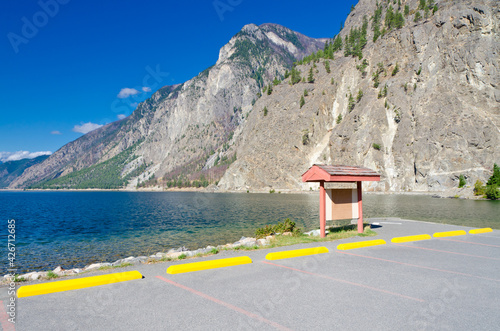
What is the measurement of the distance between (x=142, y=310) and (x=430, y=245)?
14.4m

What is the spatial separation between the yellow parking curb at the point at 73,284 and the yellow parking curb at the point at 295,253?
5.30 metres

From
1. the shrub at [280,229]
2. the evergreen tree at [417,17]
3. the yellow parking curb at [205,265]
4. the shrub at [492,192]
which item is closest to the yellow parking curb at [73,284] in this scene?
the yellow parking curb at [205,265]

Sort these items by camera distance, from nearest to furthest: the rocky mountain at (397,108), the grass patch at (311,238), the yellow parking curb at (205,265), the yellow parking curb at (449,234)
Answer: the yellow parking curb at (205,265) → the grass patch at (311,238) → the yellow parking curb at (449,234) → the rocky mountain at (397,108)

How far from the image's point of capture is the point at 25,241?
29984mm

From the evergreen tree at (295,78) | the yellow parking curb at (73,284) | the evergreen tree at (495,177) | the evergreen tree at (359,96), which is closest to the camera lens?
the yellow parking curb at (73,284)

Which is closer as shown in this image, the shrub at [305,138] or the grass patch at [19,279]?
the grass patch at [19,279]

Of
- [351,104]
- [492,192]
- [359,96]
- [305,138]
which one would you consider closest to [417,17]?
[359,96]

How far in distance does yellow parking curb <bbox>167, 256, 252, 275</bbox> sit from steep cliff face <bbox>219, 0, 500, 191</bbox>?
96.0 m

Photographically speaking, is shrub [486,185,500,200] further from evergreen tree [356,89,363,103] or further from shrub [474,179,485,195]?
evergreen tree [356,89,363,103]

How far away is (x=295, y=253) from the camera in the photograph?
13.5 metres

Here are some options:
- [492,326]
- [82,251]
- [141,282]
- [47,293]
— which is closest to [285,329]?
[492,326]

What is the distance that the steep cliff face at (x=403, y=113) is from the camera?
9094 cm

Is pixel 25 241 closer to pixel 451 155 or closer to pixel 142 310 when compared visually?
pixel 142 310

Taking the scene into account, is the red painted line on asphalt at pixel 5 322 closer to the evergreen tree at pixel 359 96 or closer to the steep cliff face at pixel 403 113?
the steep cliff face at pixel 403 113
